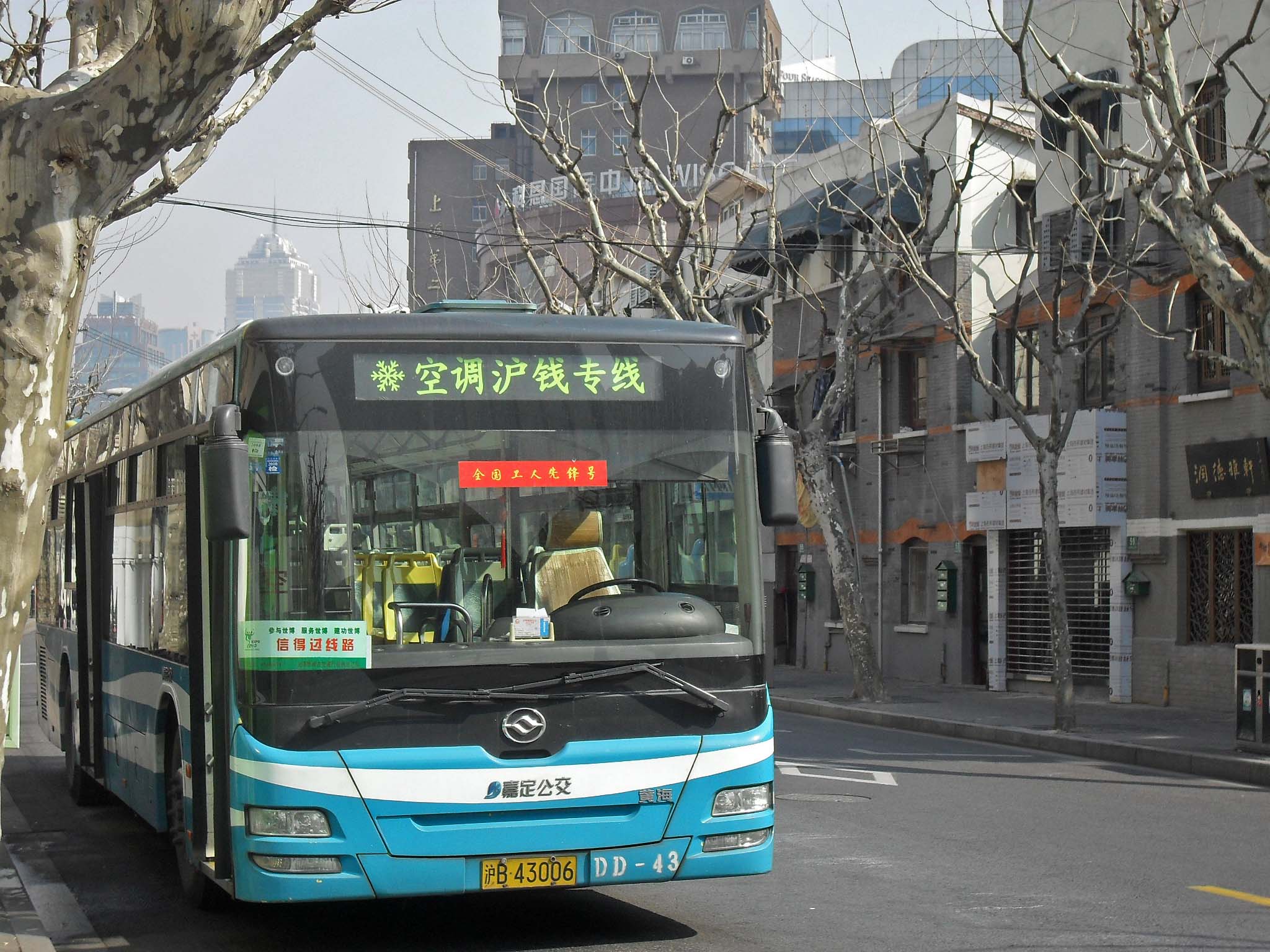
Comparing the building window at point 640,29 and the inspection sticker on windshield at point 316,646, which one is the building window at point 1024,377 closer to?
the inspection sticker on windshield at point 316,646

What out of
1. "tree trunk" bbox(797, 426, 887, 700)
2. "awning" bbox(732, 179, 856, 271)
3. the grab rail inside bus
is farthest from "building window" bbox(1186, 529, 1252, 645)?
the grab rail inside bus

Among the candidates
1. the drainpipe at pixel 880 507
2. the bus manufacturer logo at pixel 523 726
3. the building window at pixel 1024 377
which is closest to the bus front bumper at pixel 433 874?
the bus manufacturer logo at pixel 523 726

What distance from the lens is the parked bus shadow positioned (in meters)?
7.84

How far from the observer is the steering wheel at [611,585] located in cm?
743

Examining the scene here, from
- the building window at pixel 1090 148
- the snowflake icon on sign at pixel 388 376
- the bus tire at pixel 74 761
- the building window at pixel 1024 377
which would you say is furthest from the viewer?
the building window at pixel 1024 377

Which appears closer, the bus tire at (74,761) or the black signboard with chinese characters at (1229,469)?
the bus tire at (74,761)

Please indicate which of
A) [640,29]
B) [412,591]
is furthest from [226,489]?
[640,29]

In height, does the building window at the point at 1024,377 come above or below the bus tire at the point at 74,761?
above

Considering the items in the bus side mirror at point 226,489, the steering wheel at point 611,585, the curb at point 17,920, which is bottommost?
the curb at point 17,920

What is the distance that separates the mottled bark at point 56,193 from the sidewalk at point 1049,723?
12498mm

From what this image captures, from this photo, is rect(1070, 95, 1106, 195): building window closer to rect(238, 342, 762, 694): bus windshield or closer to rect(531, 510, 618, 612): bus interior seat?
rect(238, 342, 762, 694): bus windshield

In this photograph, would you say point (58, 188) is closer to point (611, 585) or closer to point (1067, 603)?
point (611, 585)

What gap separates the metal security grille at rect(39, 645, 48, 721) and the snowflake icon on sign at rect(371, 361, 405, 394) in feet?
28.4

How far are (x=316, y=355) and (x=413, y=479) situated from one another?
2.26 ft
